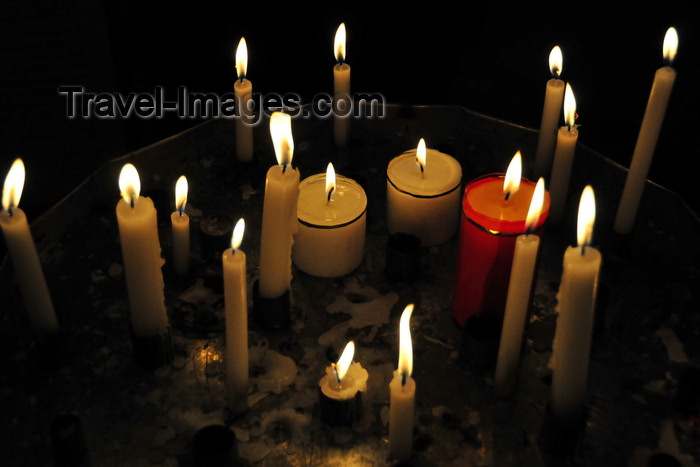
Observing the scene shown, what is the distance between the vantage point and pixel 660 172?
1.71 metres

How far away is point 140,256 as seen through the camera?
966mm

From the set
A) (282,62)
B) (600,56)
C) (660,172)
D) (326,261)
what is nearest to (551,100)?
(326,261)

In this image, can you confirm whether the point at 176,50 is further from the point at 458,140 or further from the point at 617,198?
the point at 617,198

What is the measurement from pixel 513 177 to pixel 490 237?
0.26 ft

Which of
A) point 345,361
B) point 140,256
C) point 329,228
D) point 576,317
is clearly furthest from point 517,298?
point 140,256

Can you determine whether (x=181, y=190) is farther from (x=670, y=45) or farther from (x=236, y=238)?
(x=670, y=45)

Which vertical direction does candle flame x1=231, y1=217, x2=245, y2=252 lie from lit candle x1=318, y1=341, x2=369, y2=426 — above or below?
above

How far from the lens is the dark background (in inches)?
67.7

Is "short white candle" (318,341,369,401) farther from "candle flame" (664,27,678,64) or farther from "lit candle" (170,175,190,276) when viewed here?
"candle flame" (664,27,678,64)

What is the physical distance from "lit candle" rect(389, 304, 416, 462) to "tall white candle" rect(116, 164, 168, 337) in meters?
0.31

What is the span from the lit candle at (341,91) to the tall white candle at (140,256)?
471mm

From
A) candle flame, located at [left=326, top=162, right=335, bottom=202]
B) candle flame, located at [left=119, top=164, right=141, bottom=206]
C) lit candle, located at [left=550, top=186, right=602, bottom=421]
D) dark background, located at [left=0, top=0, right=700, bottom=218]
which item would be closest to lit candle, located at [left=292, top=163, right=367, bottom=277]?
candle flame, located at [left=326, top=162, right=335, bottom=202]

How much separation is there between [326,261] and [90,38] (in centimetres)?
86

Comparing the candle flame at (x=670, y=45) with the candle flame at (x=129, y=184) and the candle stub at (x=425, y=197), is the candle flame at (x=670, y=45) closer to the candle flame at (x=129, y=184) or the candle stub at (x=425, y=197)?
the candle stub at (x=425, y=197)
